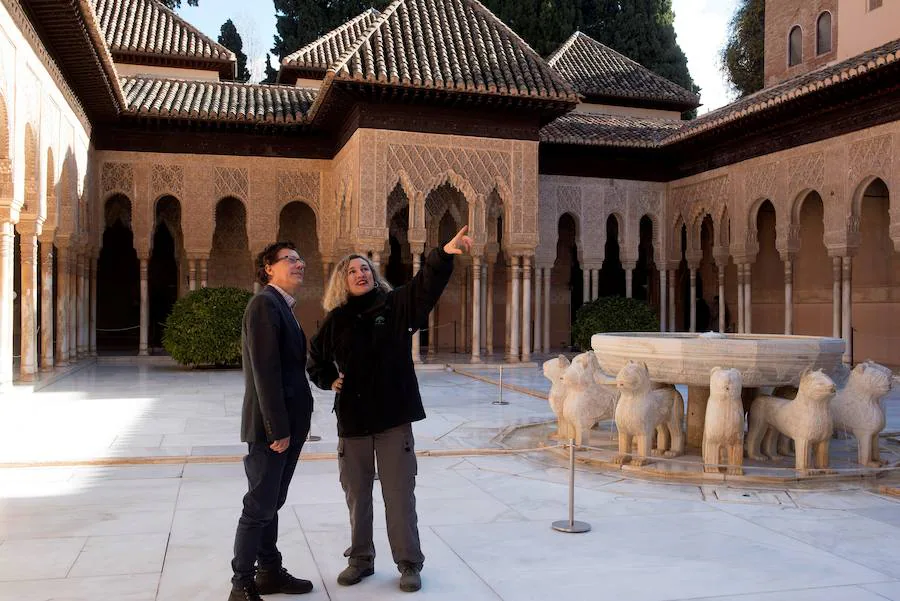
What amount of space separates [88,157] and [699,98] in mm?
16301

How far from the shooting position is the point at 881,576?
4.06 m

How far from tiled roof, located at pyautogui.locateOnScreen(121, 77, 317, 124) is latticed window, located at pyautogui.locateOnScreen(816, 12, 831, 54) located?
40.2ft

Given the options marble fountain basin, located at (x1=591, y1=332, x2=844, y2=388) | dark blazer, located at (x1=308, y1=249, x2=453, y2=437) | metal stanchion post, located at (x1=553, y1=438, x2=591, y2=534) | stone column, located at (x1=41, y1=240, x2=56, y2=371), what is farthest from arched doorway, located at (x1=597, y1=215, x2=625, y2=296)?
dark blazer, located at (x1=308, y1=249, x2=453, y2=437)

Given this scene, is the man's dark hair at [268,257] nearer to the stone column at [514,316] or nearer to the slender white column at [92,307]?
the stone column at [514,316]

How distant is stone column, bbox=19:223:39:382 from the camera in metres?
13.0

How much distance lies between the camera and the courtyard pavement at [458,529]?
12.8ft

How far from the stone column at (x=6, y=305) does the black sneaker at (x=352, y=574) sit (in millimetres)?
8730

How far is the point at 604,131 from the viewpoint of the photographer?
20609mm

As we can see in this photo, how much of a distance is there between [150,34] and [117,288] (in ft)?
21.5

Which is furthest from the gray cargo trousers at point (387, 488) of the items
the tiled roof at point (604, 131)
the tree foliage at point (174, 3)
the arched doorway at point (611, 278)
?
the tree foliage at point (174, 3)

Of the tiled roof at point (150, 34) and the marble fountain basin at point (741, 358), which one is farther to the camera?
the tiled roof at point (150, 34)

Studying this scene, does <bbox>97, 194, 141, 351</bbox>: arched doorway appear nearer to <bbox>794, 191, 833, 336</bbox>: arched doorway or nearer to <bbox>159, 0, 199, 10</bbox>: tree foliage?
<bbox>159, 0, 199, 10</bbox>: tree foliage

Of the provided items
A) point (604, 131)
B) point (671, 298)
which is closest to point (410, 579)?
point (604, 131)

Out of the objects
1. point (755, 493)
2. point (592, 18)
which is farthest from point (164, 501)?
point (592, 18)
